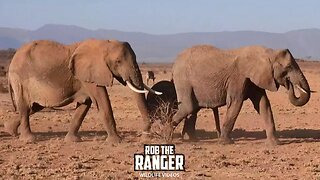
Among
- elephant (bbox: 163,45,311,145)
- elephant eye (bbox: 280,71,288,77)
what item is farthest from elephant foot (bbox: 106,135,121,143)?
elephant eye (bbox: 280,71,288,77)

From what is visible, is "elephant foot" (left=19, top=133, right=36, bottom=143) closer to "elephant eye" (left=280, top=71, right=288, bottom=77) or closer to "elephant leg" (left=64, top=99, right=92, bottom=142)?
"elephant leg" (left=64, top=99, right=92, bottom=142)

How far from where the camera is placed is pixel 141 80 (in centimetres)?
1385

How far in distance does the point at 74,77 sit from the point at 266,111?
438 cm

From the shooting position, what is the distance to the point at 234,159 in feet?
38.2

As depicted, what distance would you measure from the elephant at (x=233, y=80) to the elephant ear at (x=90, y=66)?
1743mm

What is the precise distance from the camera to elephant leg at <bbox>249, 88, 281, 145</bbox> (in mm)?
13703

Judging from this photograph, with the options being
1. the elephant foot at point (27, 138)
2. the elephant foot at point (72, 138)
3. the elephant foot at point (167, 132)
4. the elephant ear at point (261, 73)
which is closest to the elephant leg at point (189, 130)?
the elephant foot at point (167, 132)

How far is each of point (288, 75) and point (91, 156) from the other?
473cm

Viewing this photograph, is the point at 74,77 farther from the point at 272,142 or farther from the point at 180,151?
the point at 272,142

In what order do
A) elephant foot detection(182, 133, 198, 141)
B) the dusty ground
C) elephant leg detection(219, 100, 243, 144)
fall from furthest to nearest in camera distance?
elephant foot detection(182, 133, 198, 141) → elephant leg detection(219, 100, 243, 144) → the dusty ground

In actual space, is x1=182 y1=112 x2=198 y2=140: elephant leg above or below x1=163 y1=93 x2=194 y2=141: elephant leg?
below

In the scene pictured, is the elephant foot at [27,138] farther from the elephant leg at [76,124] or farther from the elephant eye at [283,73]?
the elephant eye at [283,73]

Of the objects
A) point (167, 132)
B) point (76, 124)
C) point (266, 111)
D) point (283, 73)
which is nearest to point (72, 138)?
point (76, 124)

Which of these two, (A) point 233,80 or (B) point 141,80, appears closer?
(B) point 141,80
